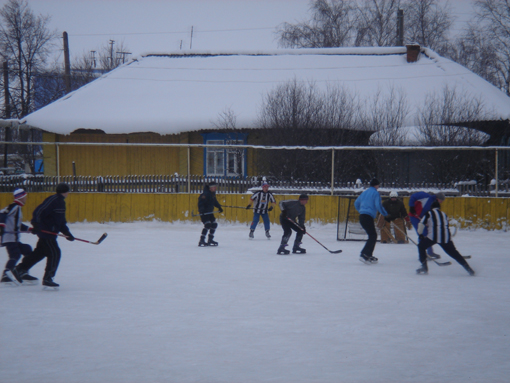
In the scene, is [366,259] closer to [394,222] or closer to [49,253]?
[394,222]

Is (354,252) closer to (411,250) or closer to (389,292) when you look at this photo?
(411,250)

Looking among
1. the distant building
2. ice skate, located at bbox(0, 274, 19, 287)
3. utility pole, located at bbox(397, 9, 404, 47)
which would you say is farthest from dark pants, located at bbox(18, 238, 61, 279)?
utility pole, located at bbox(397, 9, 404, 47)

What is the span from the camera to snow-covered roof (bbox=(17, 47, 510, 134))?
2131cm

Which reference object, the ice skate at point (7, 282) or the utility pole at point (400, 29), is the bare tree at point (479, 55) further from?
the ice skate at point (7, 282)

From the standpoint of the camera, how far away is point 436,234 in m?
8.34

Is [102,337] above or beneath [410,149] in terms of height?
beneath

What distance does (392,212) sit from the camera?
1184 cm

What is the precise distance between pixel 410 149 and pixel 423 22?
22.6 metres

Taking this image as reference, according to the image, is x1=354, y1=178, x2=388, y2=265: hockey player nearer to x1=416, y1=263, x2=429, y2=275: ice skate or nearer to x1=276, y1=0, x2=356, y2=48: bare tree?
x1=416, y1=263, x2=429, y2=275: ice skate

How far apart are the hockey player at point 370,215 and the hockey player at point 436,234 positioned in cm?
111

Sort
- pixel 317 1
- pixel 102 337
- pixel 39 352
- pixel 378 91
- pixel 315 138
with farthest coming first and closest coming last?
pixel 317 1 < pixel 378 91 < pixel 315 138 < pixel 102 337 < pixel 39 352

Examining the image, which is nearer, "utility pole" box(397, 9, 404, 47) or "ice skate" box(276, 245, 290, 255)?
"ice skate" box(276, 245, 290, 255)

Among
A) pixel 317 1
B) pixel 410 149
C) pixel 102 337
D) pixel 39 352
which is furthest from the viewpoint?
pixel 317 1

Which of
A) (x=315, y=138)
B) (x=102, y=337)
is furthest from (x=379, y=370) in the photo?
(x=315, y=138)
